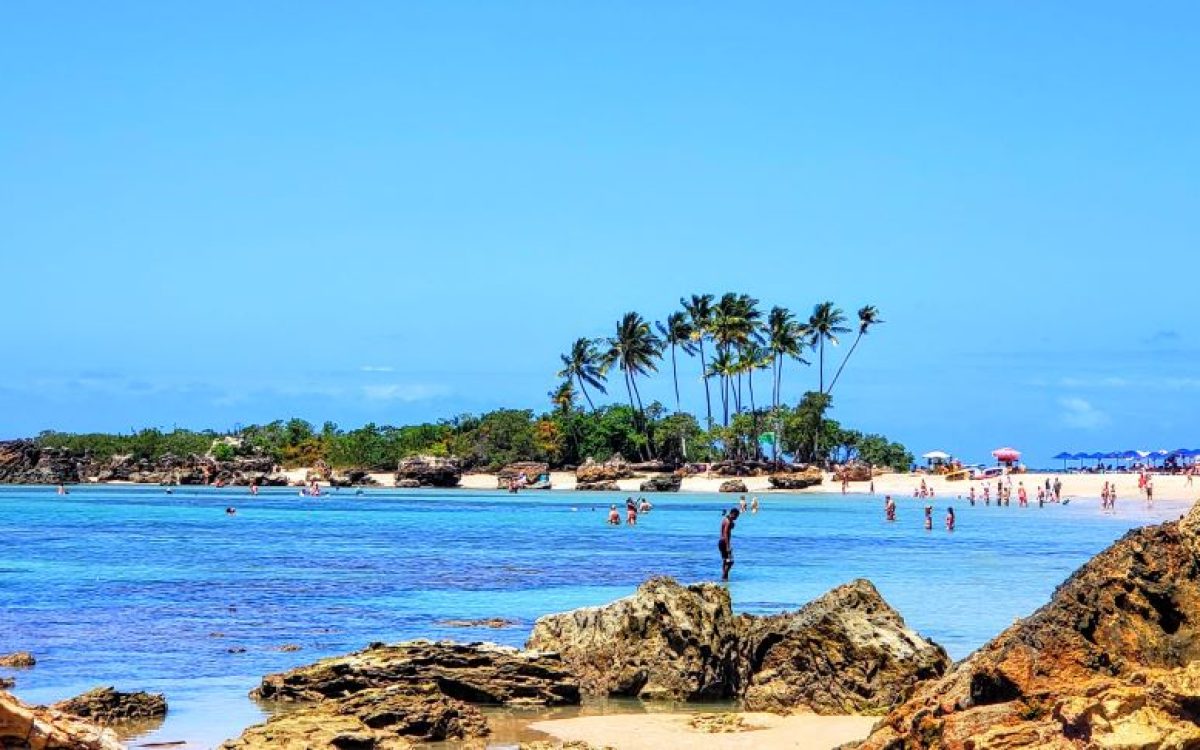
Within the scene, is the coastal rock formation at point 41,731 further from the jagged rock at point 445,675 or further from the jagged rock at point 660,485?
the jagged rock at point 660,485

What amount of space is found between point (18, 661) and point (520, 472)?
4225 inches

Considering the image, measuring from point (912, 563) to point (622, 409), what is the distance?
96.3 meters

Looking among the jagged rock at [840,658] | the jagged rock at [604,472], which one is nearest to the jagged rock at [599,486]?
the jagged rock at [604,472]

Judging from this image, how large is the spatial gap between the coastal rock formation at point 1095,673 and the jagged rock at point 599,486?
4029 inches

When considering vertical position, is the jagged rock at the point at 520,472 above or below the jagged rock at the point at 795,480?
above

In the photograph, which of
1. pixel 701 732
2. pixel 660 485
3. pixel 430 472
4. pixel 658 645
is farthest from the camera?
pixel 430 472

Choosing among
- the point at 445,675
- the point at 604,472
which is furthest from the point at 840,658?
the point at 604,472

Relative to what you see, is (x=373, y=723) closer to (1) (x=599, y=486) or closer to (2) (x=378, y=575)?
(2) (x=378, y=575)

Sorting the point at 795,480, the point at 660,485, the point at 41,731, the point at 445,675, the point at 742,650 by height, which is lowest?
the point at 445,675

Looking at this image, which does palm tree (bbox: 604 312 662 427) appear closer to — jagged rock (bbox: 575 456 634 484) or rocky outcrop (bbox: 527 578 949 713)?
jagged rock (bbox: 575 456 634 484)

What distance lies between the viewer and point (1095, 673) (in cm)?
827

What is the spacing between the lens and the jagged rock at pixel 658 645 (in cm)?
1608

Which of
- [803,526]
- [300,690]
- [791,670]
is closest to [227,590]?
[300,690]

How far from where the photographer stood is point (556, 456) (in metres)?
133
